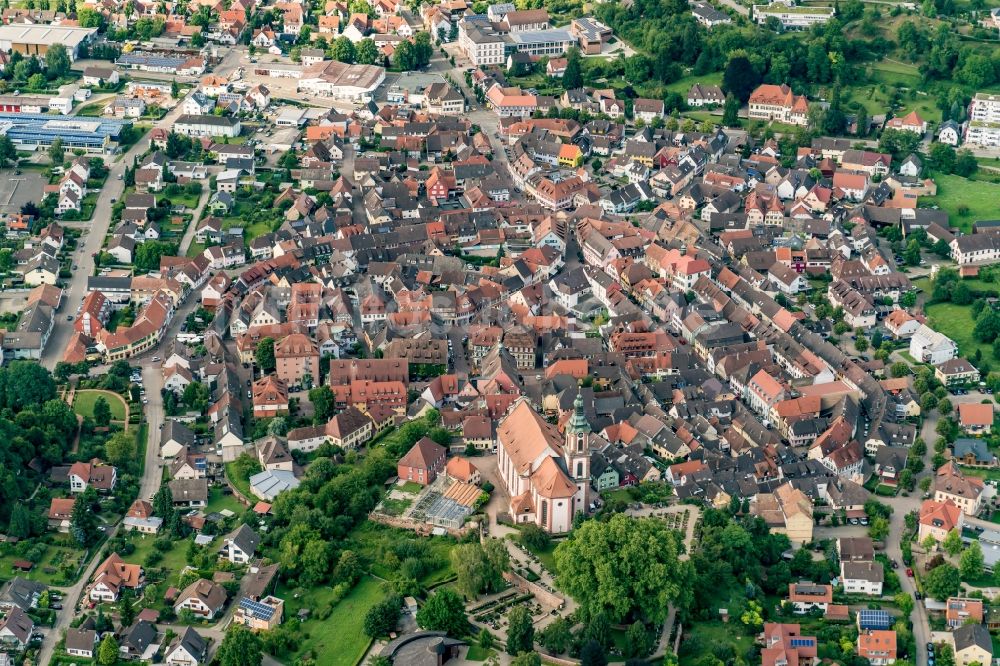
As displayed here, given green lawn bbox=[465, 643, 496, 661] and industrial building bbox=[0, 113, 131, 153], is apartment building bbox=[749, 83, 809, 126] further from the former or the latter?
green lawn bbox=[465, 643, 496, 661]

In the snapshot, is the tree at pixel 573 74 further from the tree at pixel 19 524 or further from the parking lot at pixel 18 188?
the tree at pixel 19 524

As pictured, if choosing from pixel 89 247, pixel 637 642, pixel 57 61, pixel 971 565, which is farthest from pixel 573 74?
pixel 637 642

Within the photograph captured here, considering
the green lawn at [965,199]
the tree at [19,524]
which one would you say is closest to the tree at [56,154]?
the tree at [19,524]

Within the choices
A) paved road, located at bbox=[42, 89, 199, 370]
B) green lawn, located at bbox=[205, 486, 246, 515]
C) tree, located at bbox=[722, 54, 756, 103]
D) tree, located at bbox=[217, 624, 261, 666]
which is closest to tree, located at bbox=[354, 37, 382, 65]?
paved road, located at bbox=[42, 89, 199, 370]

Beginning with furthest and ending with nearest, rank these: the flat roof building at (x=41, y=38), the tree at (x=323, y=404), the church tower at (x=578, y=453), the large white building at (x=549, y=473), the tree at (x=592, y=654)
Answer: the flat roof building at (x=41, y=38)
the tree at (x=323, y=404)
the church tower at (x=578, y=453)
the large white building at (x=549, y=473)
the tree at (x=592, y=654)

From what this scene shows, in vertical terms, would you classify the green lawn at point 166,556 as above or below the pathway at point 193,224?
below

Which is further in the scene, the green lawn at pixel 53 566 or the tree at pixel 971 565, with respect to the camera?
the green lawn at pixel 53 566

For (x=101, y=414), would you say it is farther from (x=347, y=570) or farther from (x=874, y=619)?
(x=874, y=619)
